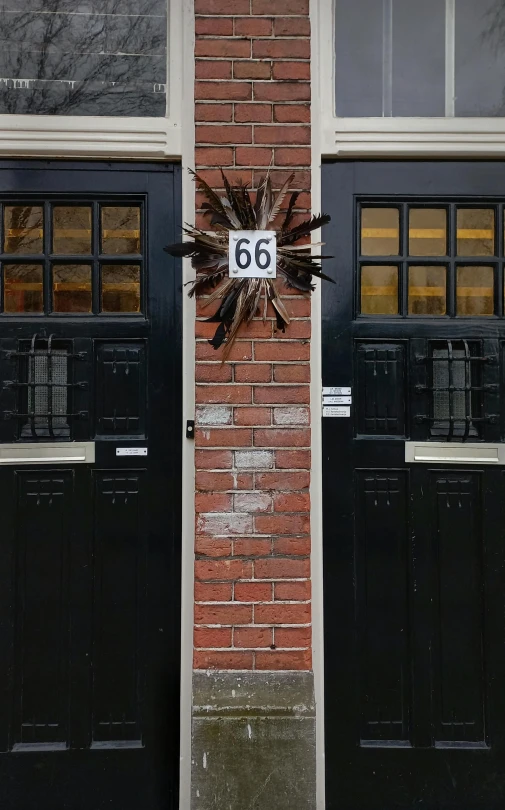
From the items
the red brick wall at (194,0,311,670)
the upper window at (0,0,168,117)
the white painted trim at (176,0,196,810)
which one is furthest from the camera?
the upper window at (0,0,168,117)

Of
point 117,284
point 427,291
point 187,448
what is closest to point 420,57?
point 427,291

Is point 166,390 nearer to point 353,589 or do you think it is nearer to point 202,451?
point 202,451

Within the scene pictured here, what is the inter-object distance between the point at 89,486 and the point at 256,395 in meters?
0.89

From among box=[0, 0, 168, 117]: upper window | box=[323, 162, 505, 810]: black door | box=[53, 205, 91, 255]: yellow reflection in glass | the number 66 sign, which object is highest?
box=[0, 0, 168, 117]: upper window

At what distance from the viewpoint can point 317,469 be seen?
2.51m

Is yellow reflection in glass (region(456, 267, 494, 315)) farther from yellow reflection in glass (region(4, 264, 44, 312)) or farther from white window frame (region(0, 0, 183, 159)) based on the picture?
yellow reflection in glass (region(4, 264, 44, 312))

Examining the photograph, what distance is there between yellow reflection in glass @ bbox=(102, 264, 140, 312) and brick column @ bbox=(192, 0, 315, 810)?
16.8 inches

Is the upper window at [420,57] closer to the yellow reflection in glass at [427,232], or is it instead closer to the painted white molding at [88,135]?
the yellow reflection in glass at [427,232]

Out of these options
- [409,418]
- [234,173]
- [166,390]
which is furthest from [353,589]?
[234,173]

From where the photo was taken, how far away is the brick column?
7.73ft

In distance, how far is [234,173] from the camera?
2402 millimetres

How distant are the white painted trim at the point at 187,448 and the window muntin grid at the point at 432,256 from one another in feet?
2.60

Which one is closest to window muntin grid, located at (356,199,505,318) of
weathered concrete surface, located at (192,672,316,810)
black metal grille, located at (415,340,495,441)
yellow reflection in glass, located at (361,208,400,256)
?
yellow reflection in glass, located at (361,208,400,256)

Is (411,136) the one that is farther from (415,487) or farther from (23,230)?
(23,230)
